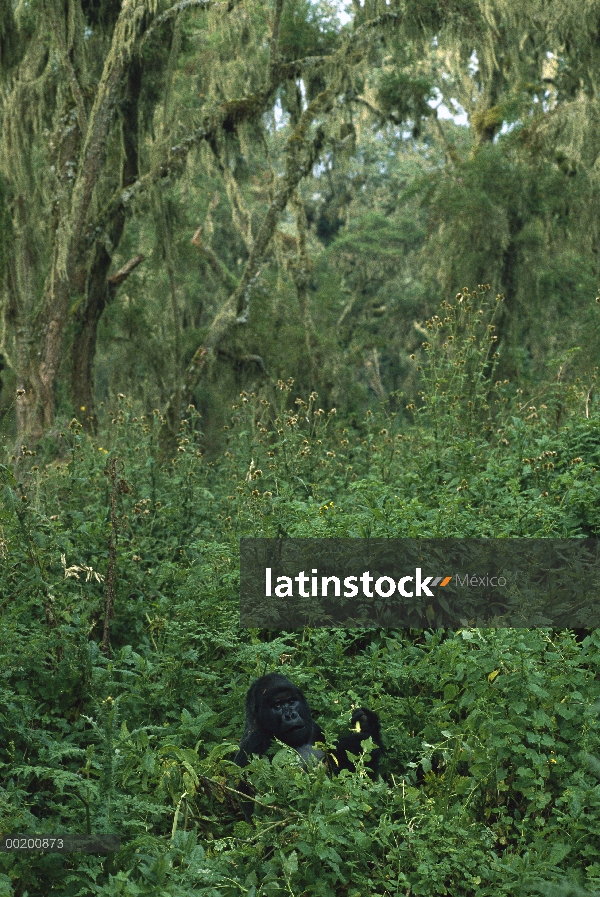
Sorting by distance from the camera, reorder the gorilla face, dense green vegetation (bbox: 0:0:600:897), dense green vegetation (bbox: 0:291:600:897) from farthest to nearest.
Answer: the gorilla face → dense green vegetation (bbox: 0:0:600:897) → dense green vegetation (bbox: 0:291:600:897)

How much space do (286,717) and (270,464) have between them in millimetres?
2529

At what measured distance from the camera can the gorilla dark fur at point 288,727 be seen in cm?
371

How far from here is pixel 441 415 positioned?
265 inches

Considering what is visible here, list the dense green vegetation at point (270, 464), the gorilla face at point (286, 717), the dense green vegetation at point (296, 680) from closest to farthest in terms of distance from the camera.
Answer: the dense green vegetation at point (296, 680), the dense green vegetation at point (270, 464), the gorilla face at point (286, 717)

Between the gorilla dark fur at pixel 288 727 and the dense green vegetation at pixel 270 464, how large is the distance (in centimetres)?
16

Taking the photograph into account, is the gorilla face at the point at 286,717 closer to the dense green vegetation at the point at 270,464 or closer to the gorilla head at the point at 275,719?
the gorilla head at the point at 275,719

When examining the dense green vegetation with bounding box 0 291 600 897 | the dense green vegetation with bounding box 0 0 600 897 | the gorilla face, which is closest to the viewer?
the dense green vegetation with bounding box 0 291 600 897

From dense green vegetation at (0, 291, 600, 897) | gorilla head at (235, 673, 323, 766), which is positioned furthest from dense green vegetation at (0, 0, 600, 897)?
gorilla head at (235, 673, 323, 766)

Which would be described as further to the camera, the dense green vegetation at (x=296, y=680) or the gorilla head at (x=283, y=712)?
the gorilla head at (x=283, y=712)

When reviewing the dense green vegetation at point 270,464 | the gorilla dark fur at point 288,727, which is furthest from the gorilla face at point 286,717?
the dense green vegetation at point 270,464

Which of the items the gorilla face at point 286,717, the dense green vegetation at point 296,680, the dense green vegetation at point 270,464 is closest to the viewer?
the dense green vegetation at point 296,680

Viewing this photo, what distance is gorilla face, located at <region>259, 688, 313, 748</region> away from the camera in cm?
370

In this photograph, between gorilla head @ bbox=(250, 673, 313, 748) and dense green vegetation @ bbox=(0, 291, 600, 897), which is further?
gorilla head @ bbox=(250, 673, 313, 748)

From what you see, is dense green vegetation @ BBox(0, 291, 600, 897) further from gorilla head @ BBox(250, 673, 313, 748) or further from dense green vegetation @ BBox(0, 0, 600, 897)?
gorilla head @ BBox(250, 673, 313, 748)
